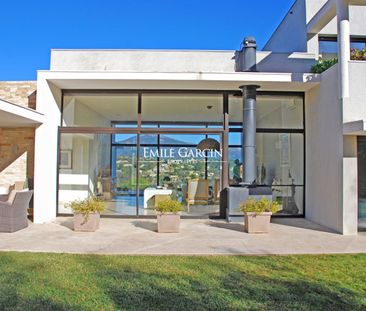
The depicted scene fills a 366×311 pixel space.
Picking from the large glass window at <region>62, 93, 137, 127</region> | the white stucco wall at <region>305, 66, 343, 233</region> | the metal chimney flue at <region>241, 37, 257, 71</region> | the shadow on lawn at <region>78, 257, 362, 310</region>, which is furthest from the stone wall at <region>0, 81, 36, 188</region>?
the white stucco wall at <region>305, 66, 343, 233</region>

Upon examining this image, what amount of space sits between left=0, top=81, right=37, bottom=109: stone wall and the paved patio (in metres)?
3.53

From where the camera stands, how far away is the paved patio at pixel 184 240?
6312mm

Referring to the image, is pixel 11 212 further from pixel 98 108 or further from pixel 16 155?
pixel 98 108

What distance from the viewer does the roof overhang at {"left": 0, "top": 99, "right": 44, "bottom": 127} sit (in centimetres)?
765

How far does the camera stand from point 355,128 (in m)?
7.41

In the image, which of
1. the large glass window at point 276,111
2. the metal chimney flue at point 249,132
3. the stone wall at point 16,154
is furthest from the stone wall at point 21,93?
the metal chimney flue at point 249,132

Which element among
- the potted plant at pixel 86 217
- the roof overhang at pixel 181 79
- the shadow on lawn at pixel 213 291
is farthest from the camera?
the roof overhang at pixel 181 79

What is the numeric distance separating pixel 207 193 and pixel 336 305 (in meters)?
6.63

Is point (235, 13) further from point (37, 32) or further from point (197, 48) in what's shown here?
point (37, 32)

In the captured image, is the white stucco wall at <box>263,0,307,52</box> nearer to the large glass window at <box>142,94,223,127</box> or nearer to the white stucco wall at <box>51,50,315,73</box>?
the white stucco wall at <box>51,50,315,73</box>

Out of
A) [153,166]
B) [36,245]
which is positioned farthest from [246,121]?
[36,245]

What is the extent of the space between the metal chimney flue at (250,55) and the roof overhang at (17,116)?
19.3 feet

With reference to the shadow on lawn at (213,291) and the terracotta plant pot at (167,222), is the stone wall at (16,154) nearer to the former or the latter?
the terracotta plant pot at (167,222)

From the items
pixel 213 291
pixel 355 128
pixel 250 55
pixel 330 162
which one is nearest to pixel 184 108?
pixel 250 55
